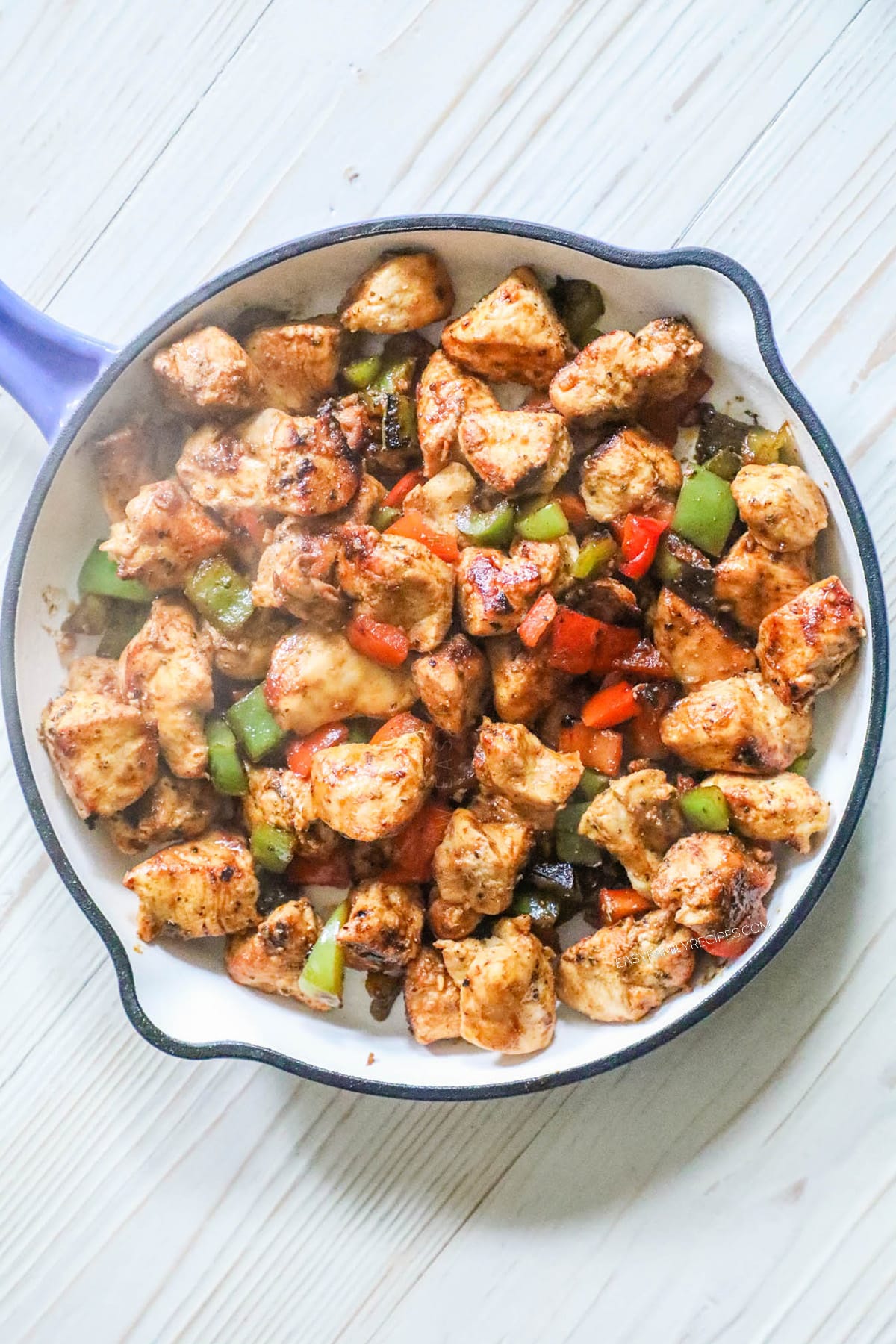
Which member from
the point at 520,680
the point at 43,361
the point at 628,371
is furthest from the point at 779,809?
the point at 43,361

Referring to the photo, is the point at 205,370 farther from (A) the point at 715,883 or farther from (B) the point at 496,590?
(A) the point at 715,883

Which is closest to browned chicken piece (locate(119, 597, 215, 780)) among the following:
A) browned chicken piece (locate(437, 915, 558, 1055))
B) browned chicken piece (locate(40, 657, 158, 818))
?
browned chicken piece (locate(40, 657, 158, 818))

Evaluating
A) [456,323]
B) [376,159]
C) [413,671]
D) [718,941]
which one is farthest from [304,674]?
[376,159]

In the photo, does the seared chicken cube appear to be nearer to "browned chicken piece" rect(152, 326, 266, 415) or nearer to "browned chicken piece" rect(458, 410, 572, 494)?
"browned chicken piece" rect(458, 410, 572, 494)

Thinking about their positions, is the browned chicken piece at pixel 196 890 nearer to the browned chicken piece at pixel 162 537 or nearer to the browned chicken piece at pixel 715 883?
the browned chicken piece at pixel 162 537

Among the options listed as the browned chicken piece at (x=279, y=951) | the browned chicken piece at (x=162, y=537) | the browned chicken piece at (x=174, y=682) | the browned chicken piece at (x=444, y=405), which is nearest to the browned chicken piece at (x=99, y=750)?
the browned chicken piece at (x=174, y=682)

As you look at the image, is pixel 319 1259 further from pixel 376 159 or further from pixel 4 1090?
pixel 376 159
